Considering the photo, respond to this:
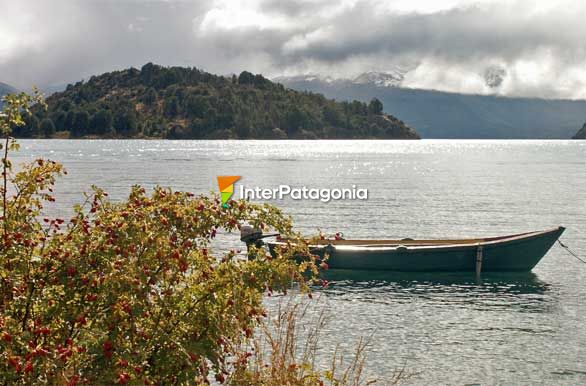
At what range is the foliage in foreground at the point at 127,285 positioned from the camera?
9.30 meters

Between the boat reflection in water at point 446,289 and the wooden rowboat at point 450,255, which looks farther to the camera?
the wooden rowboat at point 450,255

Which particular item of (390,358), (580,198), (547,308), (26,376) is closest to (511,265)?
(547,308)

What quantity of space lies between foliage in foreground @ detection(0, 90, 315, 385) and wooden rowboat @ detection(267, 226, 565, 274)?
24311 mm

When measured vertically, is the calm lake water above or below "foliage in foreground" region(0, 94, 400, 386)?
below

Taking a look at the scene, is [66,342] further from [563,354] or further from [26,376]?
[563,354]

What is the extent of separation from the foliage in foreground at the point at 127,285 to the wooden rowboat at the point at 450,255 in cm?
2431

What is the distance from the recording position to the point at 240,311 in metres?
10.3

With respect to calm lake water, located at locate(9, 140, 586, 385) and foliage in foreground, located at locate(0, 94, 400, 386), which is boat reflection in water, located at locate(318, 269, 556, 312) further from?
foliage in foreground, located at locate(0, 94, 400, 386)

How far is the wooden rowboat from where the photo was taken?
34969 mm

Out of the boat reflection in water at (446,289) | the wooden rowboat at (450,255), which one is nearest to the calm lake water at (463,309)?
the boat reflection in water at (446,289)

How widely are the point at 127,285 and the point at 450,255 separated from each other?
91.3 feet

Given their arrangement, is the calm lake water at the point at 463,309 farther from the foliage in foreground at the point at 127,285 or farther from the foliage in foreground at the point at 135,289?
the foliage in foreground at the point at 127,285

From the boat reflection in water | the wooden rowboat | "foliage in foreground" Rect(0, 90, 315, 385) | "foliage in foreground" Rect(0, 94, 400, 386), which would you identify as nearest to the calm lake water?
the boat reflection in water

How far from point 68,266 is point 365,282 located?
25.3 m
